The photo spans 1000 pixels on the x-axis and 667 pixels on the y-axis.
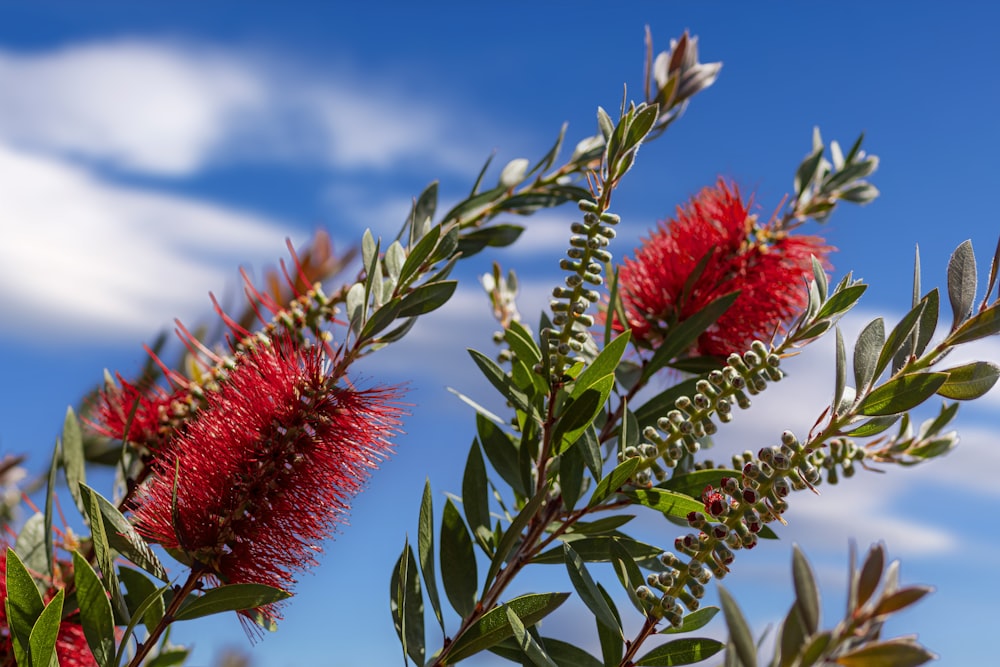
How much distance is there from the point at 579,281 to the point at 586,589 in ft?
0.82

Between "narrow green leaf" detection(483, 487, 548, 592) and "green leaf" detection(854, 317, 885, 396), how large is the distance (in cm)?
26

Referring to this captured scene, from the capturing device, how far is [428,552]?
82cm

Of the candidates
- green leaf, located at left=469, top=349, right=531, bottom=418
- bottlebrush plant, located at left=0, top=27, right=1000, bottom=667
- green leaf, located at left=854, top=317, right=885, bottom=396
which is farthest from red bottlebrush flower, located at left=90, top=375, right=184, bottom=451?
green leaf, located at left=854, top=317, right=885, bottom=396

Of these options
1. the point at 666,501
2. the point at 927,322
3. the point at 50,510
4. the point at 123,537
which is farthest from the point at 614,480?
the point at 50,510

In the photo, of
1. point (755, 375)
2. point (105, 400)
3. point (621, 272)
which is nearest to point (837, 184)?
point (621, 272)

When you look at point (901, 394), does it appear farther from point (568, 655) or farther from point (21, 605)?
point (21, 605)

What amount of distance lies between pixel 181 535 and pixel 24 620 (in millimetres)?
133

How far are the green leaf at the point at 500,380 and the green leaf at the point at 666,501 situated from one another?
0.40 feet

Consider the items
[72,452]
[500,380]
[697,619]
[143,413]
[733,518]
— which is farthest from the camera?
[143,413]

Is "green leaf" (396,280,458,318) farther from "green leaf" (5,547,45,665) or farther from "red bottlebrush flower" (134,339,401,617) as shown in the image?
"green leaf" (5,547,45,665)

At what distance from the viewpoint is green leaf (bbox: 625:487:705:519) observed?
0.75m

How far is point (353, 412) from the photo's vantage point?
82 centimetres

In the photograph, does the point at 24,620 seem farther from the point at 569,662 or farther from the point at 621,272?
the point at 621,272

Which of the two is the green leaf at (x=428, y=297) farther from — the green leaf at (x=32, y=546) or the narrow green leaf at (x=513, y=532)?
the green leaf at (x=32, y=546)
